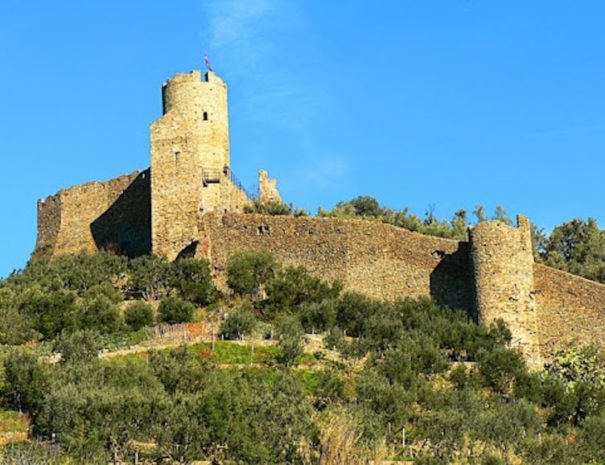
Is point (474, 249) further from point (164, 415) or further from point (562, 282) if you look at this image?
point (164, 415)

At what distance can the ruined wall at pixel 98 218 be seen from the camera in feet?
164

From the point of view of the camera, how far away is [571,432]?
35.7 metres

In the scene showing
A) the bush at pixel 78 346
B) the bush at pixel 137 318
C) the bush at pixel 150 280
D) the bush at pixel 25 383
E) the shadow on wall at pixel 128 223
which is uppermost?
the shadow on wall at pixel 128 223

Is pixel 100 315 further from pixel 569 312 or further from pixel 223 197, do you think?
pixel 569 312

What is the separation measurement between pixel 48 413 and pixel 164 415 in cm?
260

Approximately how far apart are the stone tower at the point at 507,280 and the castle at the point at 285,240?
3cm

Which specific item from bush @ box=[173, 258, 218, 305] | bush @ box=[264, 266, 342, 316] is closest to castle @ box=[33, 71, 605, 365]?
bush @ box=[264, 266, 342, 316]

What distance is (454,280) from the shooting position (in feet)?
142

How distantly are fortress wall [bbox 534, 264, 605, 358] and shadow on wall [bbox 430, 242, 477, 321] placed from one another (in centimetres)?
220

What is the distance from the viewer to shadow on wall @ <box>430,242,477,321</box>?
43.0 metres

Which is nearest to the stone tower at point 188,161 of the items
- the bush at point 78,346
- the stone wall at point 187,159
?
the stone wall at point 187,159

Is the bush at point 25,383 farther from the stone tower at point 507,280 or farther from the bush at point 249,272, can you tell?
the stone tower at point 507,280

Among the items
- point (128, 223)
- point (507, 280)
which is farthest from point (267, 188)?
point (507, 280)

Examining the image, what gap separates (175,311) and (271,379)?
6.35 metres
